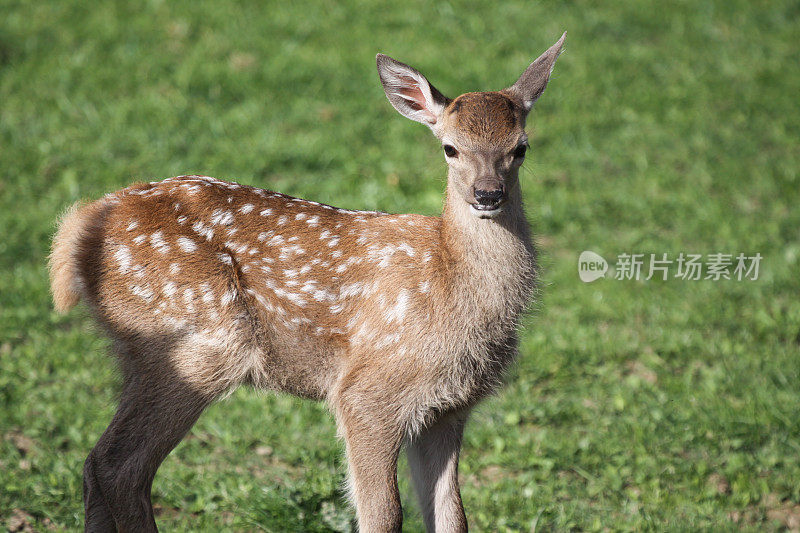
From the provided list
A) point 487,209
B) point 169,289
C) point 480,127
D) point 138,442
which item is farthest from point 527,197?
point 138,442

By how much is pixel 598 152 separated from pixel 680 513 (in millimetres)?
4572

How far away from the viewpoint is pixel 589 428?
5863 millimetres

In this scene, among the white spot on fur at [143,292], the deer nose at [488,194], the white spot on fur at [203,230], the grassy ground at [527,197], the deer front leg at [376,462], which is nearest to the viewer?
the deer nose at [488,194]

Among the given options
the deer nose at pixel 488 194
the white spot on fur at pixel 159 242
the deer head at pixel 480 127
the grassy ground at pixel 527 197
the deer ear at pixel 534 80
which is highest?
the deer ear at pixel 534 80

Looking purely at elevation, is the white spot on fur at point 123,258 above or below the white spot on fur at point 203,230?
below

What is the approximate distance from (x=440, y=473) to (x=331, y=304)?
37.6 inches

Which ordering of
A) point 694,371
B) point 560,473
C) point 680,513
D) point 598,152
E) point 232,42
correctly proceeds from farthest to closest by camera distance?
point 232,42, point 598,152, point 694,371, point 560,473, point 680,513

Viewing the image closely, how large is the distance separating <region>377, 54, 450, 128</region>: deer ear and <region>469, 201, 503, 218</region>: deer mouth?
61 cm

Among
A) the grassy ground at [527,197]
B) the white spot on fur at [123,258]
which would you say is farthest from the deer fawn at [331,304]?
the grassy ground at [527,197]

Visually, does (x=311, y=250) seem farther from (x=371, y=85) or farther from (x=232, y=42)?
(x=232, y=42)

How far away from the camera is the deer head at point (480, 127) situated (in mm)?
3895

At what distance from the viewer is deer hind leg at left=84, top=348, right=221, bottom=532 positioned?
4051mm

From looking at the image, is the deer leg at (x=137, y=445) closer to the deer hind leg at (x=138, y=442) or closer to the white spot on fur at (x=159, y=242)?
the deer hind leg at (x=138, y=442)

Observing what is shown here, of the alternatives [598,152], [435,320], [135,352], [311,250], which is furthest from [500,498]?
[598,152]
